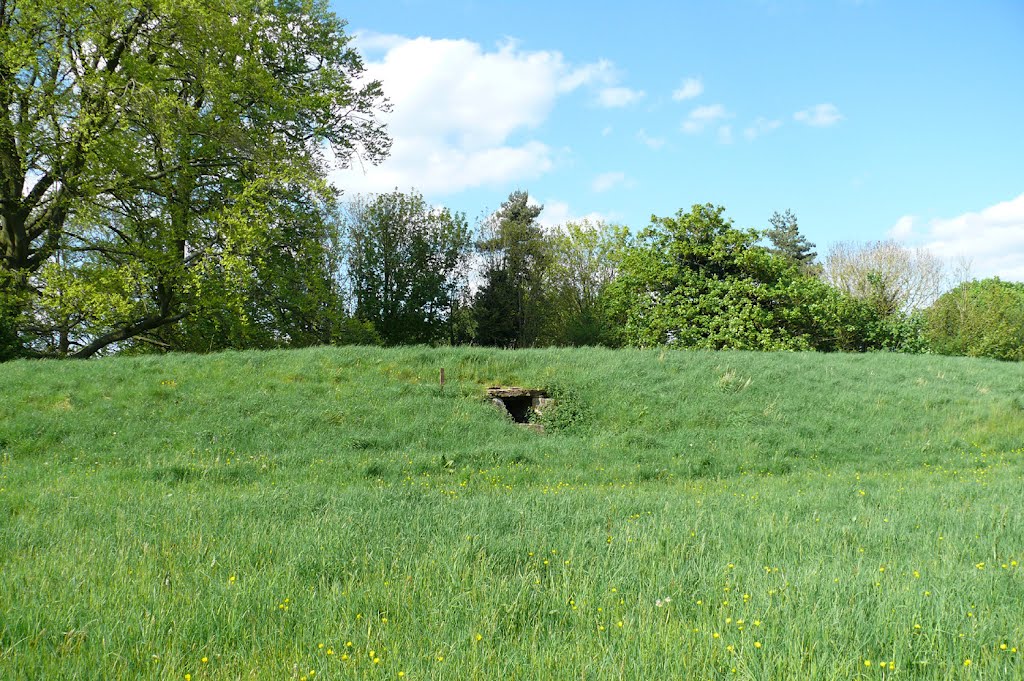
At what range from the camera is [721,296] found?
2664cm

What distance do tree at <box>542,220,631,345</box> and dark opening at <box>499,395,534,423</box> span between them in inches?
986

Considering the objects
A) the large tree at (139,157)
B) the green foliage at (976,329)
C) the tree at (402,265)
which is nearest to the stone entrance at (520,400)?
the large tree at (139,157)

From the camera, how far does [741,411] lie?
48.1 feet

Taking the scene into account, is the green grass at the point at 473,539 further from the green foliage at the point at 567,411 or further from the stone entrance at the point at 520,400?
the stone entrance at the point at 520,400

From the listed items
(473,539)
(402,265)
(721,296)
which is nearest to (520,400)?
(473,539)

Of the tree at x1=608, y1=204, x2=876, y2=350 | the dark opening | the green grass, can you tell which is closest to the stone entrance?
the dark opening

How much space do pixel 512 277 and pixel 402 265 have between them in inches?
268

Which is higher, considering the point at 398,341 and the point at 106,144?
the point at 106,144

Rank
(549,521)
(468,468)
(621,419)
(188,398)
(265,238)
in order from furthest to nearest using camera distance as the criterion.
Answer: (265,238) < (621,419) < (188,398) < (468,468) < (549,521)

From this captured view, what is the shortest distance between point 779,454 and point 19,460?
1317cm

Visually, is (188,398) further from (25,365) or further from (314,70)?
(314,70)

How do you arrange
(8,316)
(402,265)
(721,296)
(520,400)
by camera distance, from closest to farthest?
(520,400) → (8,316) → (721,296) → (402,265)

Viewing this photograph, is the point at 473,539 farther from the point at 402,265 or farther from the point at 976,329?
the point at 976,329

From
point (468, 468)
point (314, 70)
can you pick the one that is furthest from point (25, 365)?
point (314, 70)
